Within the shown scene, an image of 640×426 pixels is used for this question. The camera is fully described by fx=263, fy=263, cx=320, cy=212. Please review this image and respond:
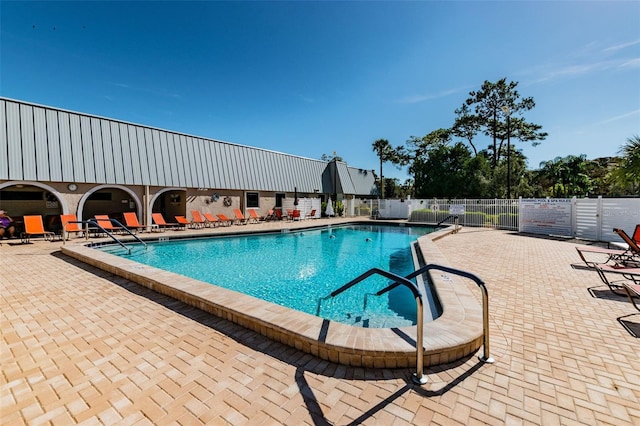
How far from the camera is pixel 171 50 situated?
12359mm

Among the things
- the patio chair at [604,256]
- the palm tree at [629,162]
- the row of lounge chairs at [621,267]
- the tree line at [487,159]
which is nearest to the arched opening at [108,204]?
the row of lounge chairs at [621,267]

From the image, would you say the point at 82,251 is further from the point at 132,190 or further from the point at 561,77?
the point at 561,77

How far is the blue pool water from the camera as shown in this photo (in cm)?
500

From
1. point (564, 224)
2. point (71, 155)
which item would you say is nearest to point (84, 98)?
point (71, 155)

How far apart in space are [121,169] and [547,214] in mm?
19636

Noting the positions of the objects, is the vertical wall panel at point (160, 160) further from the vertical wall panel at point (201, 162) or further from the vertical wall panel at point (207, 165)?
the vertical wall panel at point (207, 165)

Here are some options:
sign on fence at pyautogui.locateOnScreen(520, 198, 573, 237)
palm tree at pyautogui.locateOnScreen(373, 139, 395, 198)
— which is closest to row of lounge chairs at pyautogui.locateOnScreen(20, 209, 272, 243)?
sign on fence at pyautogui.locateOnScreen(520, 198, 573, 237)

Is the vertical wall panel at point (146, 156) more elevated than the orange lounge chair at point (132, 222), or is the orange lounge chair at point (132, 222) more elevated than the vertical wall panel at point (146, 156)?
the vertical wall panel at point (146, 156)

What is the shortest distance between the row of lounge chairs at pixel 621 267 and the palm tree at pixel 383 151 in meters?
24.5

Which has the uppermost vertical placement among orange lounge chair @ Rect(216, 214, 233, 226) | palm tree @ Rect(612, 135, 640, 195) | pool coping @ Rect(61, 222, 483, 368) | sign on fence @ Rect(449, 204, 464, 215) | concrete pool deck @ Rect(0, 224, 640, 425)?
palm tree @ Rect(612, 135, 640, 195)

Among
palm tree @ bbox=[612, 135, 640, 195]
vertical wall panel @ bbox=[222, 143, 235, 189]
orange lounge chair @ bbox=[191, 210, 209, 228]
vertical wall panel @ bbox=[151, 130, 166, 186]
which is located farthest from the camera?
vertical wall panel @ bbox=[222, 143, 235, 189]

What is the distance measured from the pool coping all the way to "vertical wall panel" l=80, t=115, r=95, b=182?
10.7 meters

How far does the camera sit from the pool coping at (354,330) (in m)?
2.42

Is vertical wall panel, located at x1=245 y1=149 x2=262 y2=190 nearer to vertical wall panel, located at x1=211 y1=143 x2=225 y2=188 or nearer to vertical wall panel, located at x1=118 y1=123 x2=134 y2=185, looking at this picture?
vertical wall panel, located at x1=211 y1=143 x2=225 y2=188
